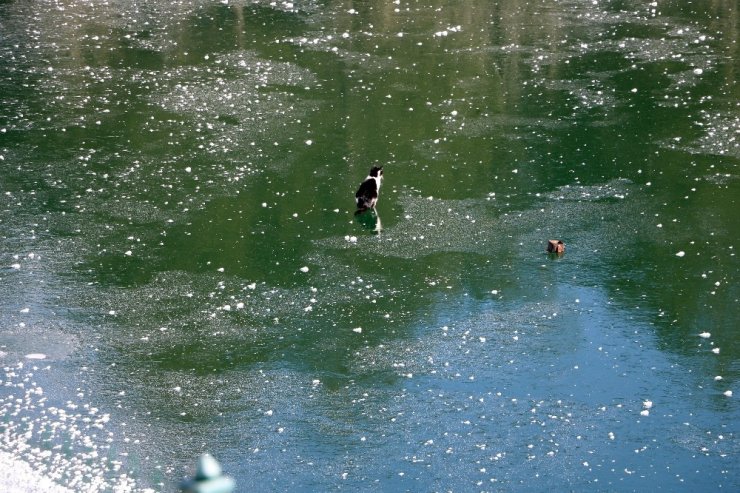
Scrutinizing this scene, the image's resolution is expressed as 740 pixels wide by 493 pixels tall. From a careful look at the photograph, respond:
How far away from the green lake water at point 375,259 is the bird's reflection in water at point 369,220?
0.03 m

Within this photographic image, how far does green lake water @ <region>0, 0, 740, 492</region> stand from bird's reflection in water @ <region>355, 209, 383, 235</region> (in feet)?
0.09

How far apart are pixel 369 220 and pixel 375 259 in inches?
35.2

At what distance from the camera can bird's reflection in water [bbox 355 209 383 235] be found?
10266mm

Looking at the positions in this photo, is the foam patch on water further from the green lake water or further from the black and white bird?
the black and white bird

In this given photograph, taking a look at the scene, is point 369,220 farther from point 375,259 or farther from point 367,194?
point 375,259

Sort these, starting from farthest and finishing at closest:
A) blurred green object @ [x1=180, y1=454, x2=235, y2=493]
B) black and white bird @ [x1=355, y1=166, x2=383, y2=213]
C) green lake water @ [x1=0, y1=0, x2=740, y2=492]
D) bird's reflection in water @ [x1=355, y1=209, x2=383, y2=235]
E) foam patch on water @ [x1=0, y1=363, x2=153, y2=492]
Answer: black and white bird @ [x1=355, y1=166, x2=383, y2=213], bird's reflection in water @ [x1=355, y1=209, x2=383, y2=235], green lake water @ [x1=0, y1=0, x2=740, y2=492], foam patch on water @ [x1=0, y1=363, x2=153, y2=492], blurred green object @ [x1=180, y1=454, x2=235, y2=493]

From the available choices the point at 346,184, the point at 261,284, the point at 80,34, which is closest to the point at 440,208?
the point at 346,184

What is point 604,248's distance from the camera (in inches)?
385

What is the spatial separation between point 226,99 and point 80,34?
468cm

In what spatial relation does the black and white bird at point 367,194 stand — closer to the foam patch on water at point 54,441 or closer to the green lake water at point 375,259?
the green lake water at point 375,259

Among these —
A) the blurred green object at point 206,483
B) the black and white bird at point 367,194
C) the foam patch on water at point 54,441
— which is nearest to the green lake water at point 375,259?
the foam patch on water at point 54,441

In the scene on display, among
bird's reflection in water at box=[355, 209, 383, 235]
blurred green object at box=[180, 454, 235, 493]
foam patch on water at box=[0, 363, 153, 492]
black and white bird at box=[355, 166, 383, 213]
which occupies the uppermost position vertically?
blurred green object at box=[180, 454, 235, 493]

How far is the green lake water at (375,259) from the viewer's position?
691cm

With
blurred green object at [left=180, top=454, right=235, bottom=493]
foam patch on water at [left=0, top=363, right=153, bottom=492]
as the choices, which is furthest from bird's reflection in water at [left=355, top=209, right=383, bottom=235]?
blurred green object at [left=180, top=454, right=235, bottom=493]
